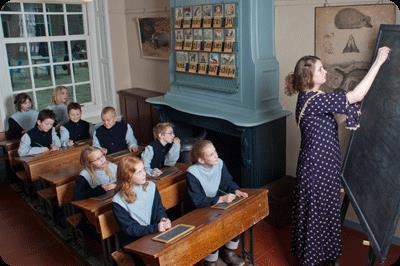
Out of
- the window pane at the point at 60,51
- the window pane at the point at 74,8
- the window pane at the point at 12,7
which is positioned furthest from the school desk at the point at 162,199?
the window pane at the point at 74,8

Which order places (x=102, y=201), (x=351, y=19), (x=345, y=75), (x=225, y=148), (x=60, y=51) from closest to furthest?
(x=102, y=201) → (x=351, y=19) → (x=345, y=75) → (x=225, y=148) → (x=60, y=51)

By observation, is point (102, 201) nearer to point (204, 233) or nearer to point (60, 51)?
point (204, 233)

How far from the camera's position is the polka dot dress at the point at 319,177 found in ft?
9.07

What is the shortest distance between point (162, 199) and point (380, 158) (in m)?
1.63

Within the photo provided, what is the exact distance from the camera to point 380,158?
251 centimetres

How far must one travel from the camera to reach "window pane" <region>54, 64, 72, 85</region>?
6320mm

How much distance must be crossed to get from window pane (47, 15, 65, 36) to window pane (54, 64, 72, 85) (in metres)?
0.51

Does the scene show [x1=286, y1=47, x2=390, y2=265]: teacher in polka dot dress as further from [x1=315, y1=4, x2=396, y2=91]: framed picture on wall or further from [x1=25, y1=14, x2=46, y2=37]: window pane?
[x1=25, y1=14, x2=46, y2=37]: window pane

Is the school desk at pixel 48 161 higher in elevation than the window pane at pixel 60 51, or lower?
lower

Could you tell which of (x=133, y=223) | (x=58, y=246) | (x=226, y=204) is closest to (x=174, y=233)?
(x=133, y=223)

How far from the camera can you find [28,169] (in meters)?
4.07

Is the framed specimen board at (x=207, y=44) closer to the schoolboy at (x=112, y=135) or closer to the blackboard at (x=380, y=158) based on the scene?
the schoolboy at (x=112, y=135)

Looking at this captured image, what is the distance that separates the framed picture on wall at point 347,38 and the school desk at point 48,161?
8.84 feet

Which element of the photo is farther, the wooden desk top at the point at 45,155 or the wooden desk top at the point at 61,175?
the wooden desk top at the point at 45,155
